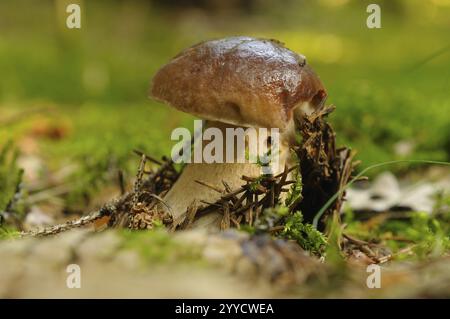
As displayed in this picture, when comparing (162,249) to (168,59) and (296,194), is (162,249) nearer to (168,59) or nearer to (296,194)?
(296,194)

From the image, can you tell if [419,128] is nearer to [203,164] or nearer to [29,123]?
[203,164]

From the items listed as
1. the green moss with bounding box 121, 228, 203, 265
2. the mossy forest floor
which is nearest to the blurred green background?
the mossy forest floor

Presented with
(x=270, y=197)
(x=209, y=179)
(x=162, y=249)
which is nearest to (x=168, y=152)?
(x=209, y=179)

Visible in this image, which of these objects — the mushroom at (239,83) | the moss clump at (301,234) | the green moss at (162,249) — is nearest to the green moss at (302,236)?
the moss clump at (301,234)

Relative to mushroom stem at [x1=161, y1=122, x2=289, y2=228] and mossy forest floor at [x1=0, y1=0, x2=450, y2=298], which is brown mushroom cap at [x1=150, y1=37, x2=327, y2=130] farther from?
mossy forest floor at [x1=0, y1=0, x2=450, y2=298]

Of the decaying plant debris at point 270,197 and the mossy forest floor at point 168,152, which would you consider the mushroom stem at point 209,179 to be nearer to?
the decaying plant debris at point 270,197
